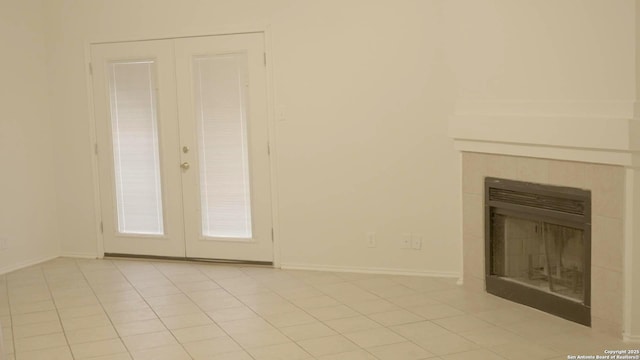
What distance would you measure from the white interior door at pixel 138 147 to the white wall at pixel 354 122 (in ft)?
1.09

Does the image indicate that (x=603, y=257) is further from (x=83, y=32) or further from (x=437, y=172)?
(x=83, y=32)

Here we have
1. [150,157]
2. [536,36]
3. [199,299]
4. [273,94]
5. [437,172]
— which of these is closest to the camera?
[536,36]

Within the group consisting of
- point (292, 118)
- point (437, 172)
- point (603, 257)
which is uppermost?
point (292, 118)

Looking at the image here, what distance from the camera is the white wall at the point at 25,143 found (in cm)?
629

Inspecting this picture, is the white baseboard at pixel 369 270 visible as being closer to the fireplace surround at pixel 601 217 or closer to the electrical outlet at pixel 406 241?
the electrical outlet at pixel 406 241

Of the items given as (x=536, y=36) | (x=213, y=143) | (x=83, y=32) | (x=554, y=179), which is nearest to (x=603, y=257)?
(x=554, y=179)

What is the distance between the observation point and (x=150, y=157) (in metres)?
6.50

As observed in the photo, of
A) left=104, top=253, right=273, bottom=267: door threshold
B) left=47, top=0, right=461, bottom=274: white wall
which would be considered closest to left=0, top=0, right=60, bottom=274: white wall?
left=104, top=253, right=273, bottom=267: door threshold

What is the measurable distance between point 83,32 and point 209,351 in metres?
3.75

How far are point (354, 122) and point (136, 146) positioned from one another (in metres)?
2.14

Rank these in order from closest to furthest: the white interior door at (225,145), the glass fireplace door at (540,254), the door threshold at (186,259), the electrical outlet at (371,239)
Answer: the glass fireplace door at (540,254), the electrical outlet at (371,239), the white interior door at (225,145), the door threshold at (186,259)

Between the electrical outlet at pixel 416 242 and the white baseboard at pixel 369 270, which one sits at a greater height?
the electrical outlet at pixel 416 242

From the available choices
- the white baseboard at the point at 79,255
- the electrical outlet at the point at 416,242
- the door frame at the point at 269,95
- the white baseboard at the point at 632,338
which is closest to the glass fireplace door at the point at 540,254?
the white baseboard at the point at 632,338

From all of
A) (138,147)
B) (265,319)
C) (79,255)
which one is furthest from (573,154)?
(79,255)
